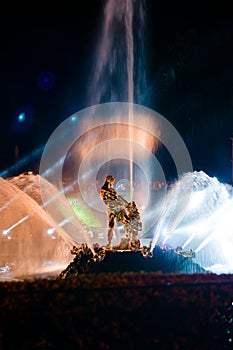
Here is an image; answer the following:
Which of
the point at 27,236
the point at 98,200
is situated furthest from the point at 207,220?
the point at 98,200

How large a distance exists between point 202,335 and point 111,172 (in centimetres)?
3843

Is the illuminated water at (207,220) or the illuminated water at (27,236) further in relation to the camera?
the illuminated water at (207,220)

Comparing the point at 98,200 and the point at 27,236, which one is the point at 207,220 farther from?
the point at 98,200

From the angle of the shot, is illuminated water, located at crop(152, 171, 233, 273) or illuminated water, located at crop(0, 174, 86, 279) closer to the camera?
illuminated water, located at crop(0, 174, 86, 279)

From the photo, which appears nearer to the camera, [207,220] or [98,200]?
[207,220]

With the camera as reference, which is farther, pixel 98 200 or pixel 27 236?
pixel 98 200

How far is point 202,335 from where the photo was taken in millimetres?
6012

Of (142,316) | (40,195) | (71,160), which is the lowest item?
(142,316)

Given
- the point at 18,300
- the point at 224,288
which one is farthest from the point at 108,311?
the point at 224,288

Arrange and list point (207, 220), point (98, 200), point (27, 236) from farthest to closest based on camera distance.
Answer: point (98, 200) < point (27, 236) < point (207, 220)

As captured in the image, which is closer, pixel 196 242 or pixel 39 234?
pixel 196 242

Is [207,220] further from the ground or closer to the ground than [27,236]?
further from the ground

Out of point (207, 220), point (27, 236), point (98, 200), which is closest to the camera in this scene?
point (207, 220)

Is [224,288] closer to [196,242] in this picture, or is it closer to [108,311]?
[108,311]
